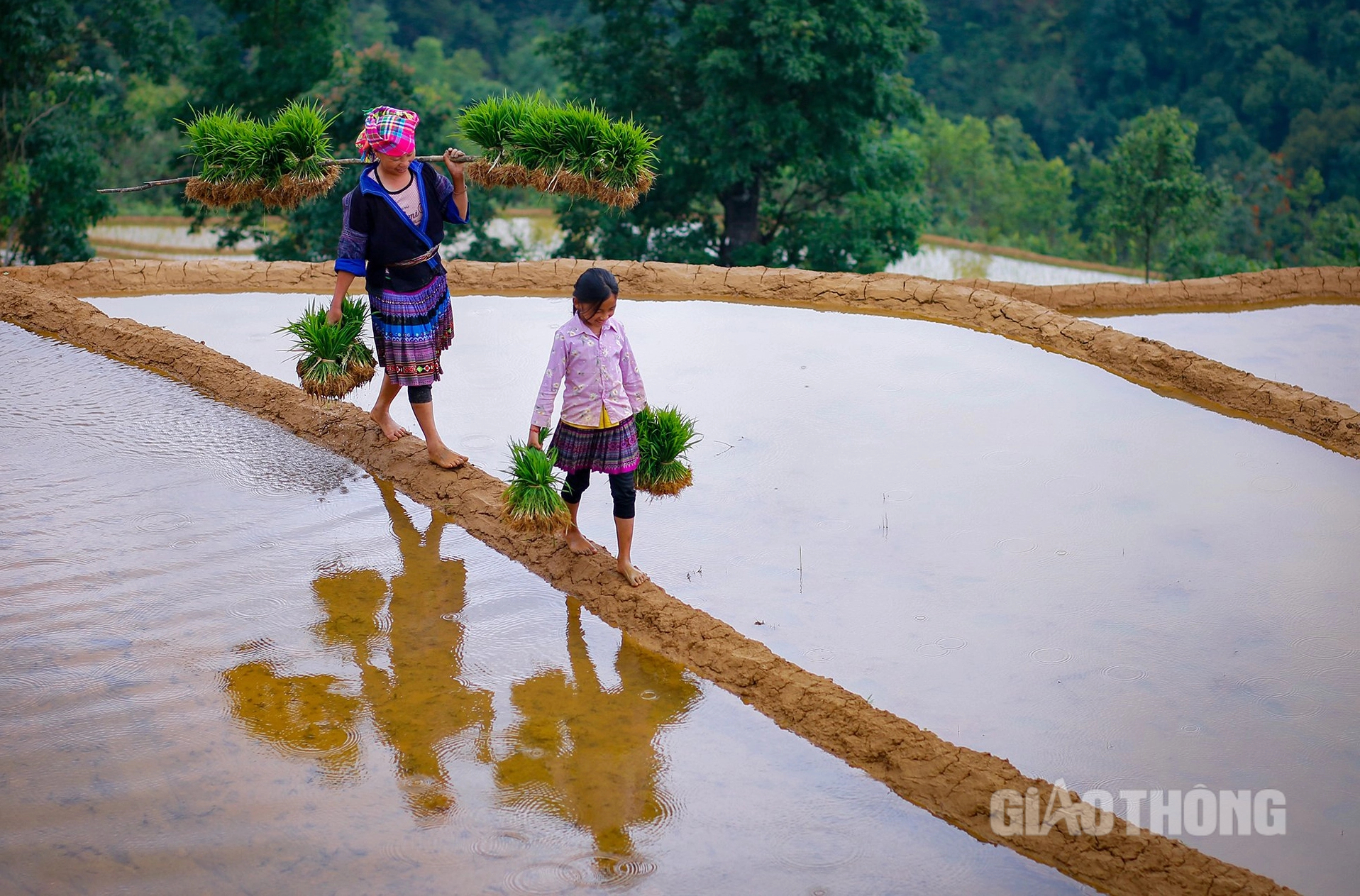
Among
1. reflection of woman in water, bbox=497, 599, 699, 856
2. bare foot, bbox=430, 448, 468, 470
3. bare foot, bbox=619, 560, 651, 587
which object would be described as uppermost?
bare foot, bbox=430, 448, 468, 470

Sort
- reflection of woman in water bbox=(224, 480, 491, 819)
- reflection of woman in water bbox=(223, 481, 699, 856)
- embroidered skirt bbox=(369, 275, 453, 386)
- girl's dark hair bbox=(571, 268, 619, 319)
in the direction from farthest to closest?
embroidered skirt bbox=(369, 275, 453, 386) < girl's dark hair bbox=(571, 268, 619, 319) < reflection of woman in water bbox=(224, 480, 491, 819) < reflection of woman in water bbox=(223, 481, 699, 856)

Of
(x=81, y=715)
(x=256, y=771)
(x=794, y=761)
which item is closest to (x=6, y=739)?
(x=81, y=715)

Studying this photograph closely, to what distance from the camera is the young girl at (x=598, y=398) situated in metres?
4.09

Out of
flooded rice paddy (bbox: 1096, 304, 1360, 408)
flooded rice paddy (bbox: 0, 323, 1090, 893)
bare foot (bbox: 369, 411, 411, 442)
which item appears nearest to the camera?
flooded rice paddy (bbox: 0, 323, 1090, 893)

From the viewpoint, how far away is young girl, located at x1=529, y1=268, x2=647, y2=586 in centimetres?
409

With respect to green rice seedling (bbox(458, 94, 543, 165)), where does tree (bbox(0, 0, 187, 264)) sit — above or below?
above

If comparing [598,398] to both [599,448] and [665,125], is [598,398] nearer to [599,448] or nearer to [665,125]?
[599,448]

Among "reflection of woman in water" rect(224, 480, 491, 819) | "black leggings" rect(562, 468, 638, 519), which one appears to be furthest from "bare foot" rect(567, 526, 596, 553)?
"reflection of woman in water" rect(224, 480, 491, 819)

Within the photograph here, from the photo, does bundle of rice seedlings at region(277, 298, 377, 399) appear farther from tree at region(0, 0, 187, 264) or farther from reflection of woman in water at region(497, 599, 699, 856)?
tree at region(0, 0, 187, 264)

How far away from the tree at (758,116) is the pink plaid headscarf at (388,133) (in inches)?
393

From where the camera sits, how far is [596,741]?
3.55m

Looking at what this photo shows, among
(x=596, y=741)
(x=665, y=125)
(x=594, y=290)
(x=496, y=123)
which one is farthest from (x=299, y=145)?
(x=665, y=125)

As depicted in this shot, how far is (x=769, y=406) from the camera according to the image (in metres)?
6.30

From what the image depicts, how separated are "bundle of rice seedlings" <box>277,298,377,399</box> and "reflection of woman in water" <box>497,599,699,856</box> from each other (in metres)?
1.83
